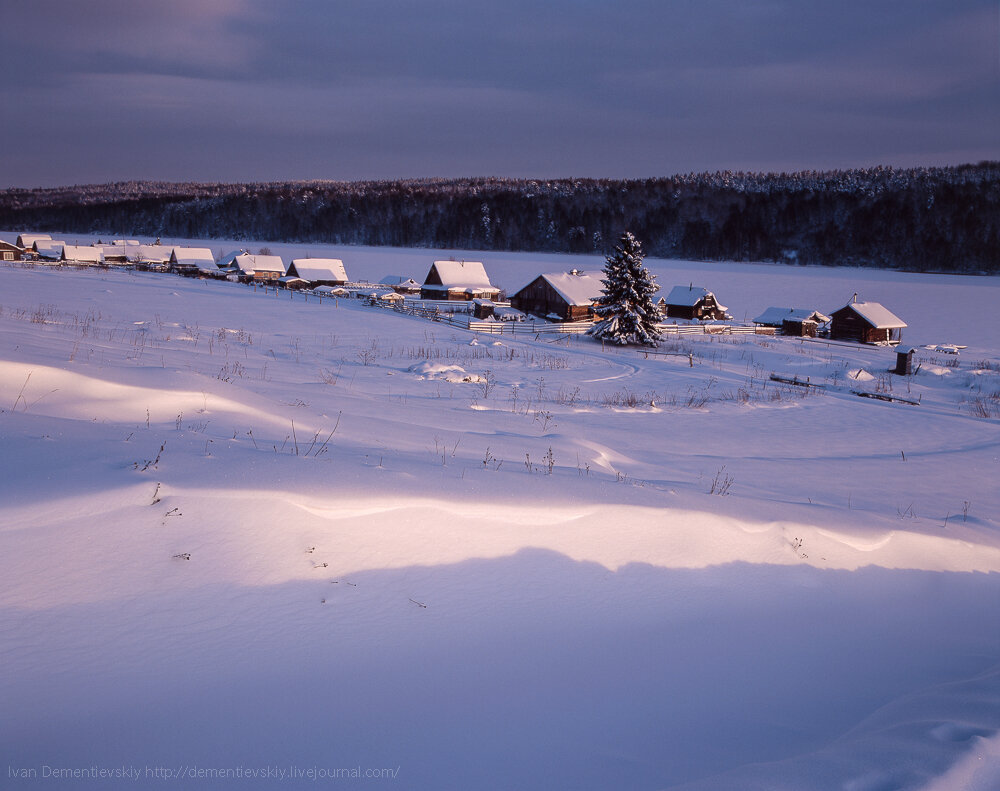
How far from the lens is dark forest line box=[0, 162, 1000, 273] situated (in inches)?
4719

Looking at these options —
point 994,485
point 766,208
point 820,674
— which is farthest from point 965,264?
point 820,674

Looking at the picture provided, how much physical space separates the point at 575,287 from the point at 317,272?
36.9 metres

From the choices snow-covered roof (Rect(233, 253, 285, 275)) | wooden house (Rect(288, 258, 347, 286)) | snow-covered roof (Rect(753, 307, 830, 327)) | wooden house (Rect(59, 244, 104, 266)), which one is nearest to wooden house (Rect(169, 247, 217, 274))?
snow-covered roof (Rect(233, 253, 285, 275))

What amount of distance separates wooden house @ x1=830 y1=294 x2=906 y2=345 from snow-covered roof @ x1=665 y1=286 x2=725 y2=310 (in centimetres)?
1123

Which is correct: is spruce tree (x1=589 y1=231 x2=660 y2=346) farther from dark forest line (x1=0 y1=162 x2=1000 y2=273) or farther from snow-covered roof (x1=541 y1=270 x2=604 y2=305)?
dark forest line (x1=0 y1=162 x2=1000 y2=273)

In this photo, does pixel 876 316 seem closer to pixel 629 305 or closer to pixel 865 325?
pixel 865 325

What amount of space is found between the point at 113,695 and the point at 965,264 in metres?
134

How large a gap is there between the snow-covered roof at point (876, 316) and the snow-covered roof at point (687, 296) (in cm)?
1247

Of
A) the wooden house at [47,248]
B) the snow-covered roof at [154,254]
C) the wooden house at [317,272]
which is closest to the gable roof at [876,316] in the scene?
the wooden house at [317,272]

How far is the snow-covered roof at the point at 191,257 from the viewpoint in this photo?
277 feet

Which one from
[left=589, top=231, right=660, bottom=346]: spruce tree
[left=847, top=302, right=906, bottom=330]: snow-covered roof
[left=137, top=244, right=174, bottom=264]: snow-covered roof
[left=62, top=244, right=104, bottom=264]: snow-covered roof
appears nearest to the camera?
[left=589, top=231, right=660, bottom=346]: spruce tree

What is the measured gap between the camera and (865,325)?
168ft

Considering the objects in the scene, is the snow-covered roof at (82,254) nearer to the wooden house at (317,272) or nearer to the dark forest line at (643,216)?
the wooden house at (317,272)

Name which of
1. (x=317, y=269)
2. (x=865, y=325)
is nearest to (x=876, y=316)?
(x=865, y=325)
